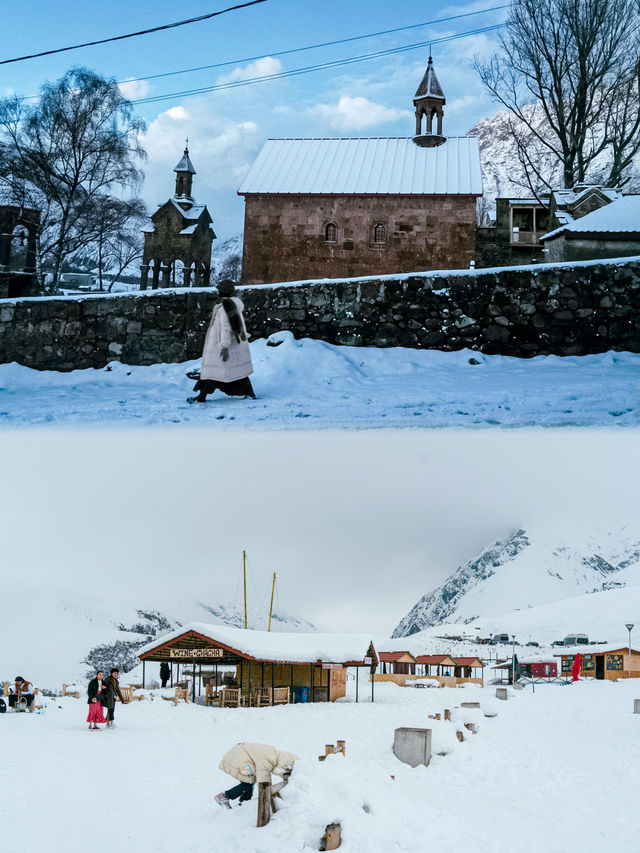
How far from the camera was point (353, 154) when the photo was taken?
30625 mm

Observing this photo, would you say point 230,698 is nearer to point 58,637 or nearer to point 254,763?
point 254,763

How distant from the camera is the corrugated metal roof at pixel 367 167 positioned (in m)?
28.1

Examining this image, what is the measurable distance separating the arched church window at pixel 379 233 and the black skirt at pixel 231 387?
1774 cm

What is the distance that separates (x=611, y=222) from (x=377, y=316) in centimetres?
865

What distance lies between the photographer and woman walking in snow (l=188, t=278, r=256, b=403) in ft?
37.2

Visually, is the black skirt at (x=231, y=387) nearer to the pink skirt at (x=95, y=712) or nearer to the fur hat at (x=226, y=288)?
the fur hat at (x=226, y=288)

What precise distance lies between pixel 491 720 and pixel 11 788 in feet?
39.0

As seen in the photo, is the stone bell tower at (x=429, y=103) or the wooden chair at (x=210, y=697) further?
the stone bell tower at (x=429, y=103)

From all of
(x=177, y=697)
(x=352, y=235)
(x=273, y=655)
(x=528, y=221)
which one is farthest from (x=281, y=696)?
(x=528, y=221)

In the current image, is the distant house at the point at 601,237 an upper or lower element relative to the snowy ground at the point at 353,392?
upper

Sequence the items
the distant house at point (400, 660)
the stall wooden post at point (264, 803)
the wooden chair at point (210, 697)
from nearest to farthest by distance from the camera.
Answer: the stall wooden post at point (264, 803) < the wooden chair at point (210, 697) < the distant house at point (400, 660)

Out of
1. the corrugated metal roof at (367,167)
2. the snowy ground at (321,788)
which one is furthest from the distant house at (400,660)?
the snowy ground at (321,788)

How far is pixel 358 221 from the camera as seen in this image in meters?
28.2

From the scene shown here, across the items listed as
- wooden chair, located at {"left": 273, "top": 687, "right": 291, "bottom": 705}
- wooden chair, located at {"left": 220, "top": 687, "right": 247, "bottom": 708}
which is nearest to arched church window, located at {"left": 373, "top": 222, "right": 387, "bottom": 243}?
wooden chair, located at {"left": 273, "top": 687, "right": 291, "bottom": 705}
